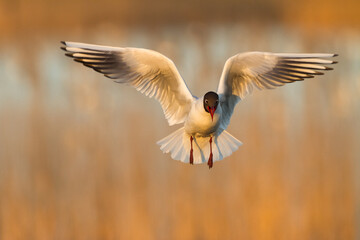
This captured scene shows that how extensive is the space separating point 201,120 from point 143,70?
569mm

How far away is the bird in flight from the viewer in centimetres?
333

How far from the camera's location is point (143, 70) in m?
3.52

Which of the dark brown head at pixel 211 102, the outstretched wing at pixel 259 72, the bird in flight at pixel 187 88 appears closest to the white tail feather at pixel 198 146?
the bird in flight at pixel 187 88

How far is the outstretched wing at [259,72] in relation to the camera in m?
3.47

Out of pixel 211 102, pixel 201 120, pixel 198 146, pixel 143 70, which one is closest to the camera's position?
pixel 211 102

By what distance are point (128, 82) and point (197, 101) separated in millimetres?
518

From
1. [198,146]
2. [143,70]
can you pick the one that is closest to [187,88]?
[143,70]

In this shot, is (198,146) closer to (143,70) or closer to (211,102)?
(211,102)

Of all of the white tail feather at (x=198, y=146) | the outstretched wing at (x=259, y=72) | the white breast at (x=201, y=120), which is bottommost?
the white tail feather at (x=198, y=146)

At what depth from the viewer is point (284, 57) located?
349cm

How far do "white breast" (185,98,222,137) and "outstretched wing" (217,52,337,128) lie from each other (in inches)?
9.1

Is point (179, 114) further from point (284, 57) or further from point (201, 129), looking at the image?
point (284, 57)

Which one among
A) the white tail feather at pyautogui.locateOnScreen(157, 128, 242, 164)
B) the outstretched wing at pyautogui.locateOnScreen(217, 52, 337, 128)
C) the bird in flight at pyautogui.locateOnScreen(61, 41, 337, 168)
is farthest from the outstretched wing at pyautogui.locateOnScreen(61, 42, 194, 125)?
the outstretched wing at pyautogui.locateOnScreen(217, 52, 337, 128)

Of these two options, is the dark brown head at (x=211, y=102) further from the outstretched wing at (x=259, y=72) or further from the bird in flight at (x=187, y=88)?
the outstretched wing at (x=259, y=72)
